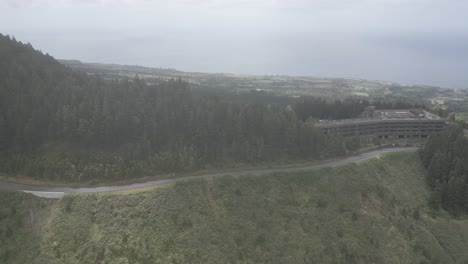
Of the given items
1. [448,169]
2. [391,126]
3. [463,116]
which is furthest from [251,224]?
[463,116]

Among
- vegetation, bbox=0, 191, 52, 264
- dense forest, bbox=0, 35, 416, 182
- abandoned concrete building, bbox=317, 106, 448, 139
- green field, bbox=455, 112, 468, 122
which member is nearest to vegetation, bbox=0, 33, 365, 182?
dense forest, bbox=0, 35, 416, 182

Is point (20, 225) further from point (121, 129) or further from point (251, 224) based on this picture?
point (251, 224)

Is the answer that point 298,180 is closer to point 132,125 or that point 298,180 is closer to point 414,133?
point 132,125

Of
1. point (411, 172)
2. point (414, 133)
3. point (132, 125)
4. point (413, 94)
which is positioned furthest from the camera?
point (413, 94)

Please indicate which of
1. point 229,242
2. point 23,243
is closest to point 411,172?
point 229,242

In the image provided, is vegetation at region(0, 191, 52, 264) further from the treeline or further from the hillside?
the treeline

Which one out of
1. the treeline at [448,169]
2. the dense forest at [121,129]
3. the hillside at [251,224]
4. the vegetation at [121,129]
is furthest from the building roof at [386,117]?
the hillside at [251,224]
